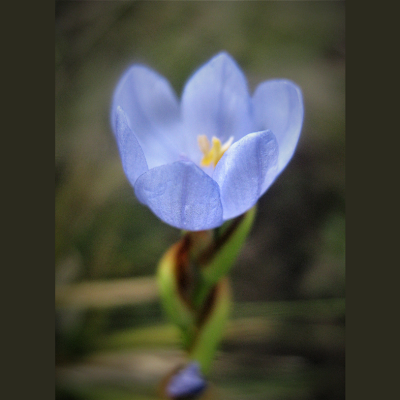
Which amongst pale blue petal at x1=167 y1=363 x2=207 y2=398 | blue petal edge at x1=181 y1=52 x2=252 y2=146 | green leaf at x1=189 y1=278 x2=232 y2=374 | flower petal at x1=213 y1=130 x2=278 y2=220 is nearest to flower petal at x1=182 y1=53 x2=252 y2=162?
blue petal edge at x1=181 y1=52 x2=252 y2=146

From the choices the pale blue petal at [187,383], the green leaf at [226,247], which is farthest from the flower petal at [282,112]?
the pale blue petal at [187,383]

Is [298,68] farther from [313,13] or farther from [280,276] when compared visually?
[280,276]

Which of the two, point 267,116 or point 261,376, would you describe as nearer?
point 267,116

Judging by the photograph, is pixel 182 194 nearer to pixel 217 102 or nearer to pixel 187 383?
pixel 217 102

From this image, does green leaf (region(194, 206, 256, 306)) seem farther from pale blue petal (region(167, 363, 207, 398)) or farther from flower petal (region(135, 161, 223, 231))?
pale blue petal (region(167, 363, 207, 398))

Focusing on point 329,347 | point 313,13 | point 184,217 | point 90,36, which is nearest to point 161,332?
point 329,347

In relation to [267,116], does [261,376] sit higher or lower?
lower

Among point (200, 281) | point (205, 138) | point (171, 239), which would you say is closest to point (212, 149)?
point (205, 138)
